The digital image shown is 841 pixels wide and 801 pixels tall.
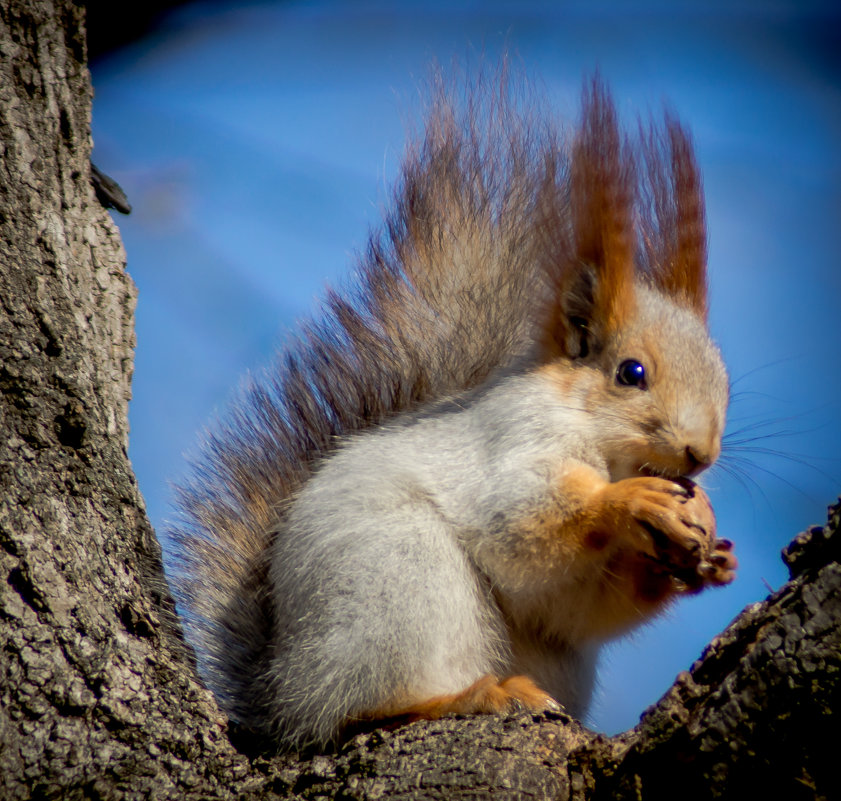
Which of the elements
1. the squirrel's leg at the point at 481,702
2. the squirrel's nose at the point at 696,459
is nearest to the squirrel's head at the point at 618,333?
the squirrel's nose at the point at 696,459

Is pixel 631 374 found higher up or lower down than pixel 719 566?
higher up

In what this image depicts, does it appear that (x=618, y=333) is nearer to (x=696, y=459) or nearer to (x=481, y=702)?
(x=696, y=459)

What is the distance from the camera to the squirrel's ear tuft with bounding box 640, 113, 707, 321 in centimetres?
220

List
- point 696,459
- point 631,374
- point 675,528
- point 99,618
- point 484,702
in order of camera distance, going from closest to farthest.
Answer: point 99,618, point 484,702, point 675,528, point 696,459, point 631,374

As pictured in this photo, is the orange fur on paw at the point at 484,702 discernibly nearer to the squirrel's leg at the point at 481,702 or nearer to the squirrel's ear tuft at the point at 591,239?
the squirrel's leg at the point at 481,702

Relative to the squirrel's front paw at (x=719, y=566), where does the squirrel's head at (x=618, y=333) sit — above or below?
above

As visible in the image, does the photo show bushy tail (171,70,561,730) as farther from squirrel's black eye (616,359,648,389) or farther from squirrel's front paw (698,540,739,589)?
squirrel's front paw (698,540,739,589)

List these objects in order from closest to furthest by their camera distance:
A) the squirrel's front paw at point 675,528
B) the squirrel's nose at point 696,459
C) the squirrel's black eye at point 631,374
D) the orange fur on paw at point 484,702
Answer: the orange fur on paw at point 484,702 < the squirrel's front paw at point 675,528 < the squirrel's nose at point 696,459 < the squirrel's black eye at point 631,374

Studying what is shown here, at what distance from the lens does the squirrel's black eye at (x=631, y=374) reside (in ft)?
6.31

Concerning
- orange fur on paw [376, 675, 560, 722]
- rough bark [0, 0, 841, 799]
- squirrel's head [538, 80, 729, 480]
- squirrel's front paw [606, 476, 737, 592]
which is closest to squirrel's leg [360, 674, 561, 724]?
orange fur on paw [376, 675, 560, 722]

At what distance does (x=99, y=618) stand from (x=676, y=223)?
175 cm

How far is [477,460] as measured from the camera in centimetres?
191

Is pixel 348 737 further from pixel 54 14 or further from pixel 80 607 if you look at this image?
pixel 54 14

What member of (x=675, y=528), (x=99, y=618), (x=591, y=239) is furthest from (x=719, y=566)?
(x=99, y=618)
